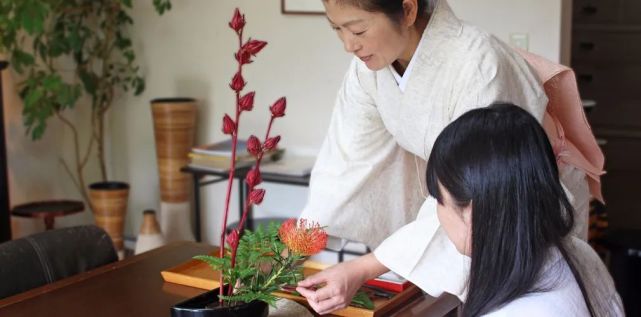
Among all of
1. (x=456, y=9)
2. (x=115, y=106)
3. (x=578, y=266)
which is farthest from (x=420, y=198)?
(x=115, y=106)

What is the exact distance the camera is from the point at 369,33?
149cm

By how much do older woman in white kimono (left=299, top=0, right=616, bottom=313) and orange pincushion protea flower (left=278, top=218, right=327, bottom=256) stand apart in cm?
14

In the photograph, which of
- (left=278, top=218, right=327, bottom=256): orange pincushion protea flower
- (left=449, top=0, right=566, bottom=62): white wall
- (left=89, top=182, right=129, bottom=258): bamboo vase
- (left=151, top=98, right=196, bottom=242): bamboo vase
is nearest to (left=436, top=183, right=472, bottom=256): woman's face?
(left=278, top=218, right=327, bottom=256): orange pincushion protea flower

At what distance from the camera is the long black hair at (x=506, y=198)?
1.09 m

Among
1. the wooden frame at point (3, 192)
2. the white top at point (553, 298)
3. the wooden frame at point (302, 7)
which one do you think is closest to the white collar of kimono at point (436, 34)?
the white top at point (553, 298)

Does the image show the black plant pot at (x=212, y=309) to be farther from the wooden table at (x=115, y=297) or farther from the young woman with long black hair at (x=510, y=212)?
the young woman with long black hair at (x=510, y=212)

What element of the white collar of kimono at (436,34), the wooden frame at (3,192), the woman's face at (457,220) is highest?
the white collar of kimono at (436,34)

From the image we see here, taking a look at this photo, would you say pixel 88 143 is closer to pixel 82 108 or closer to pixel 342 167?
pixel 82 108

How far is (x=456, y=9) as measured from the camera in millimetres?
3053

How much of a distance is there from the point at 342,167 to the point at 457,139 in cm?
66

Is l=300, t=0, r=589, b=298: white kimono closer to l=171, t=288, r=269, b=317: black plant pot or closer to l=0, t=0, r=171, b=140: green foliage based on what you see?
l=171, t=288, r=269, b=317: black plant pot

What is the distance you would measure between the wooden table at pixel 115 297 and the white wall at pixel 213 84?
170 centimetres

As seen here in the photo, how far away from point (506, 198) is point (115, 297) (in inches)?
29.6

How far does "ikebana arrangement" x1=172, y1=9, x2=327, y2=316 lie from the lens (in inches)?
49.2
